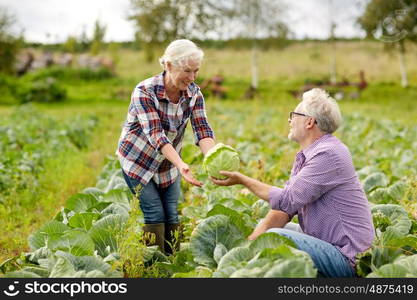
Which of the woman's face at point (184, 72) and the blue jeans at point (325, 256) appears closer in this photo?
the blue jeans at point (325, 256)

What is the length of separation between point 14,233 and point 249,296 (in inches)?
126

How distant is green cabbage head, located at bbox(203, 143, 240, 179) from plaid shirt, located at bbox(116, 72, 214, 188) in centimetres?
33

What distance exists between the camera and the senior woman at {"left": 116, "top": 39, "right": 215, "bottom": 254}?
3793 millimetres

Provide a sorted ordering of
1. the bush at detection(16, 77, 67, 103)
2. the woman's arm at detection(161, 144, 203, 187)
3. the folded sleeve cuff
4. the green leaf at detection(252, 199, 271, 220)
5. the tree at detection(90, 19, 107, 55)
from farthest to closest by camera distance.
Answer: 1. the tree at detection(90, 19, 107, 55)
2. the bush at detection(16, 77, 67, 103)
3. the green leaf at detection(252, 199, 271, 220)
4. the woman's arm at detection(161, 144, 203, 187)
5. the folded sleeve cuff

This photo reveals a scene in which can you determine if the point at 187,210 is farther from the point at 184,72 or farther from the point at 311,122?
the point at 311,122

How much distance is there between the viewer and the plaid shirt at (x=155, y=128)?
154 inches

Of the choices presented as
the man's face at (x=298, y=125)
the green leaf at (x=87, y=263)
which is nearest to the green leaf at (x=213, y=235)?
the green leaf at (x=87, y=263)

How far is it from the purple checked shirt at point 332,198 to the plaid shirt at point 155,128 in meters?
0.95

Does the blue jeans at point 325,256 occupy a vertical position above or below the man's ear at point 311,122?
below

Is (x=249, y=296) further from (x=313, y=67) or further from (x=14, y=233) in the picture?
(x=313, y=67)

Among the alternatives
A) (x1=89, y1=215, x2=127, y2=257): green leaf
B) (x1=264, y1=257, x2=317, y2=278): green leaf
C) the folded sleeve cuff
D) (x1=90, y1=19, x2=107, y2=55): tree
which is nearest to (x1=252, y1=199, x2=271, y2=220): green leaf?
the folded sleeve cuff

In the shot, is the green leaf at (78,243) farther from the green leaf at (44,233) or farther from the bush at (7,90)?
the bush at (7,90)

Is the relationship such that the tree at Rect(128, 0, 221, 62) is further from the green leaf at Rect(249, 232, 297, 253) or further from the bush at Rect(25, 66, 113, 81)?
the green leaf at Rect(249, 232, 297, 253)

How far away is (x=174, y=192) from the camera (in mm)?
4355
